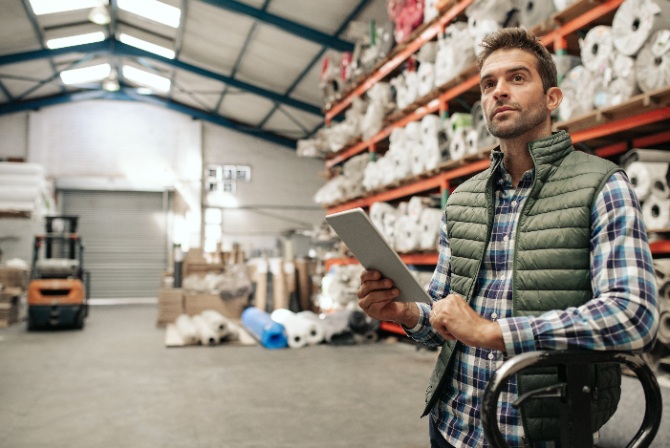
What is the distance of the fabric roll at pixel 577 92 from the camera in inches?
174

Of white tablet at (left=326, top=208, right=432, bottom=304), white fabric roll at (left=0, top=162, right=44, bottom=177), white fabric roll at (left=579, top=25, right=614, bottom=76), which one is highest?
white fabric roll at (left=0, top=162, right=44, bottom=177)

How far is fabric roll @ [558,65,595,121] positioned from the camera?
4422 mm

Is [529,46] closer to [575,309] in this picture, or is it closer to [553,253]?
[553,253]

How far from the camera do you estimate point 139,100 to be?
1870 cm

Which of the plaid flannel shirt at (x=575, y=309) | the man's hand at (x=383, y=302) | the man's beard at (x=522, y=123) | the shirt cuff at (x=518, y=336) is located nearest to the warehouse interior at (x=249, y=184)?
the plaid flannel shirt at (x=575, y=309)

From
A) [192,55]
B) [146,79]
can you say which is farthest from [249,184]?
[192,55]

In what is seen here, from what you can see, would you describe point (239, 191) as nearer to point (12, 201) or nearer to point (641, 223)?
point (12, 201)

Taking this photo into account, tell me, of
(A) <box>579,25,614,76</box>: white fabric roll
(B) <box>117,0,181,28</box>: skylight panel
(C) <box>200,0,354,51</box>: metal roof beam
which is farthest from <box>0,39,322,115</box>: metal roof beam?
(A) <box>579,25,614,76</box>: white fabric roll

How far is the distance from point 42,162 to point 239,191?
6.25m

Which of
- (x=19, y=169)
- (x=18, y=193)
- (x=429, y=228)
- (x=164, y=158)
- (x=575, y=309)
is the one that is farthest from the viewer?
(x=164, y=158)

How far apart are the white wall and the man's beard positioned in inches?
687

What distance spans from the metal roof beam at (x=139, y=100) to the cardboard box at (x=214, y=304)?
380 inches

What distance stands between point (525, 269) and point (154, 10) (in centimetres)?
1332

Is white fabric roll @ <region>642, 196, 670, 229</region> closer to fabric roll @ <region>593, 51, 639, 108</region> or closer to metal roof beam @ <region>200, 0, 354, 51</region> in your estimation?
fabric roll @ <region>593, 51, 639, 108</region>
